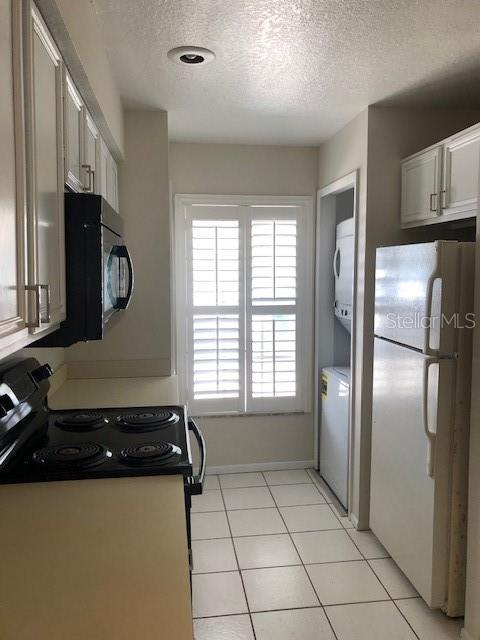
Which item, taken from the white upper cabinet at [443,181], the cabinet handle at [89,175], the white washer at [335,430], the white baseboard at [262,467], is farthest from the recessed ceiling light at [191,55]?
the white baseboard at [262,467]

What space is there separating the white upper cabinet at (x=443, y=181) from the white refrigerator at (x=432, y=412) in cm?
27

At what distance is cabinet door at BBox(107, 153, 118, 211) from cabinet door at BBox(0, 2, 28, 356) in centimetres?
152

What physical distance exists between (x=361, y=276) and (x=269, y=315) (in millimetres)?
981

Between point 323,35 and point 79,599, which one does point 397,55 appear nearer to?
point 323,35

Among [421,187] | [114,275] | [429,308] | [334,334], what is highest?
[421,187]

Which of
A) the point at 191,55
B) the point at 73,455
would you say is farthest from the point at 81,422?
the point at 191,55

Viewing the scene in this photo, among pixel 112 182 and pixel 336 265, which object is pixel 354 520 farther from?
pixel 112 182

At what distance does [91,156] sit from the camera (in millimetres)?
2094

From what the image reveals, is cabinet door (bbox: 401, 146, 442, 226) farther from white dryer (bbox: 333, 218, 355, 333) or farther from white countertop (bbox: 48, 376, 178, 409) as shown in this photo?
white countertop (bbox: 48, 376, 178, 409)

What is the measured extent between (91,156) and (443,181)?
5.37 feet

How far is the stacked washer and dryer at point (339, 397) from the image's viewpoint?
336cm

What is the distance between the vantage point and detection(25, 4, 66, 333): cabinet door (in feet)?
3.75

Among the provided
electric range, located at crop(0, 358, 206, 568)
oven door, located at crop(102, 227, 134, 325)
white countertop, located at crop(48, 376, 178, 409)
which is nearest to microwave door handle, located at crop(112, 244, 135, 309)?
oven door, located at crop(102, 227, 134, 325)

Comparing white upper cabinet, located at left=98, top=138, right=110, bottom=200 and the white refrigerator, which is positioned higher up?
white upper cabinet, located at left=98, top=138, right=110, bottom=200
